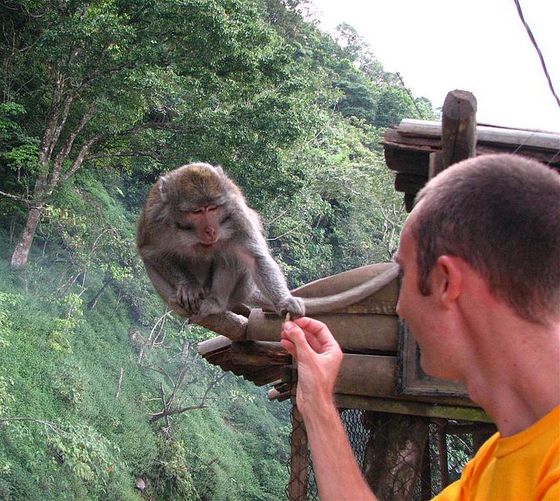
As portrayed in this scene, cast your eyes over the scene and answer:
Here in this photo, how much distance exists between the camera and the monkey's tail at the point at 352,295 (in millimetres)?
2895

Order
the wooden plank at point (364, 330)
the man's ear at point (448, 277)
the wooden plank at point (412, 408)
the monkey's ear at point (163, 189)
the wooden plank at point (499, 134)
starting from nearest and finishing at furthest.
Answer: the man's ear at point (448, 277) < the wooden plank at point (499, 134) < the wooden plank at point (412, 408) < the wooden plank at point (364, 330) < the monkey's ear at point (163, 189)

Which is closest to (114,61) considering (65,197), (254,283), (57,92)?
(57,92)

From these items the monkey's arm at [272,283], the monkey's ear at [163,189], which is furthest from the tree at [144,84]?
the monkey's arm at [272,283]

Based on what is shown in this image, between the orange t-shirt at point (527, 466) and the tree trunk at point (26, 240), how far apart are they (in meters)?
12.6

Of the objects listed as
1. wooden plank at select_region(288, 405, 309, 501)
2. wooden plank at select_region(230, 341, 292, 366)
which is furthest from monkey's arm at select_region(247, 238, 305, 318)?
wooden plank at select_region(288, 405, 309, 501)

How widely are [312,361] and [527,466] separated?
0.62m

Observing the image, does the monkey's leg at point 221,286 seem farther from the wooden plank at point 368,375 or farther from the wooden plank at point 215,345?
the wooden plank at point 368,375

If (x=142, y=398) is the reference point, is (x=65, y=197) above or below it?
above

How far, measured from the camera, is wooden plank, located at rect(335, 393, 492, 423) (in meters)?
2.82

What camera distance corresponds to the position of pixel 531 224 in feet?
3.35

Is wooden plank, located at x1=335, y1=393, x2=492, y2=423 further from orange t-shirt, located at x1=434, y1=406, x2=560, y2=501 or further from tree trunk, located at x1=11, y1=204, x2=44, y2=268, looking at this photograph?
tree trunk, located at x1=11, y1=204, x2=44, y2=268

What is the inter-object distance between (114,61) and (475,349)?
11.4 meters

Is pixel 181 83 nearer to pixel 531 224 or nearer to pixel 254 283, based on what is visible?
pixel 254 283

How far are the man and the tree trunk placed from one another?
12.5 meters
